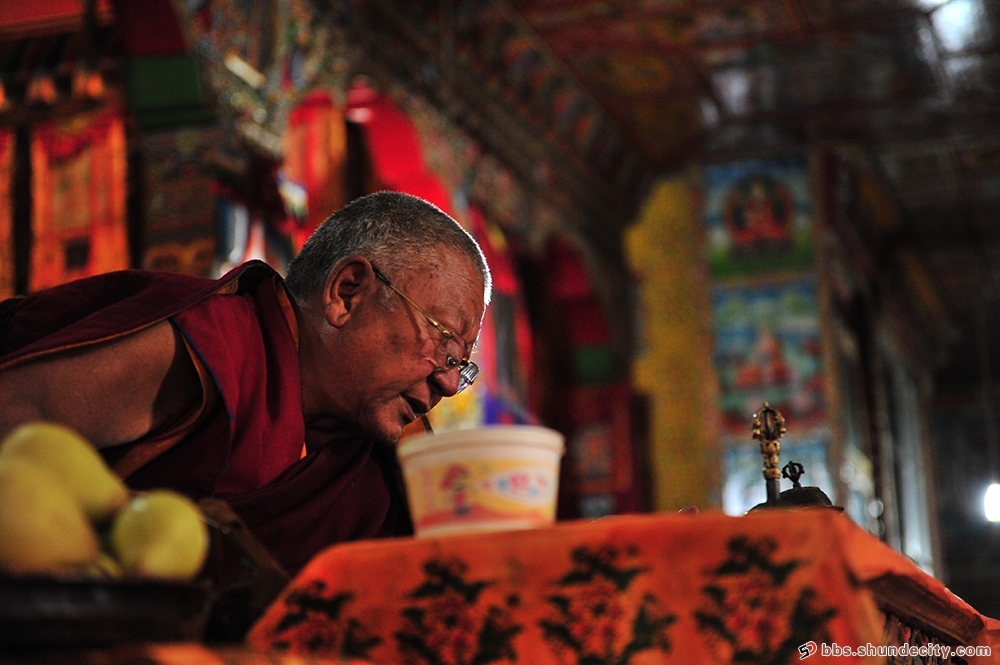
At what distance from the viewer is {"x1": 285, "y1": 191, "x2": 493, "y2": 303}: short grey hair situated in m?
2.33

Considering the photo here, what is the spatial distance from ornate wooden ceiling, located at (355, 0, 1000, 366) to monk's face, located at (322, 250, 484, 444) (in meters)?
4.88

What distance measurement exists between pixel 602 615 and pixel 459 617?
0.45ft

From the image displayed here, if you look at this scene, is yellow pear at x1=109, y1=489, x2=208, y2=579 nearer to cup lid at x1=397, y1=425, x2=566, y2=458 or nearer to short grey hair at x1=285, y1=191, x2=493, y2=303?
cup lid at x1=397, y1=425, x2=566, y2=458

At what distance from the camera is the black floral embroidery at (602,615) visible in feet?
4.19

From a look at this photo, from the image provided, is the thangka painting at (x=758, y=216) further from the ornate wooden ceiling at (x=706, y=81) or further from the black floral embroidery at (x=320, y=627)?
the black floral embroidery at (x=320, y=627)

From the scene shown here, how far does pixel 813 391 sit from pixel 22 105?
19.8 ft

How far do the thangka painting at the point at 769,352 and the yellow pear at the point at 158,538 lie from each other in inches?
352

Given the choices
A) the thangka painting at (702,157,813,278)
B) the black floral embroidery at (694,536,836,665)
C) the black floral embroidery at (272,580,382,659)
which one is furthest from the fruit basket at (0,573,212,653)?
the thangka painting at (702,157,813,278)

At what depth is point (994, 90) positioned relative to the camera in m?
9.53

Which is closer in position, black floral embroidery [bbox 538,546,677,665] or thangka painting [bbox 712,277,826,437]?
black floral embroidery [bbox 538,546,677,665]

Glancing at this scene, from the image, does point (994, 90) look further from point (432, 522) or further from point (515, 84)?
point (432, 522)

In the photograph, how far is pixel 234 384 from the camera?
1942 millimetres

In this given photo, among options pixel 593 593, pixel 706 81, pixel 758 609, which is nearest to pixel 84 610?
pixel 593 593
